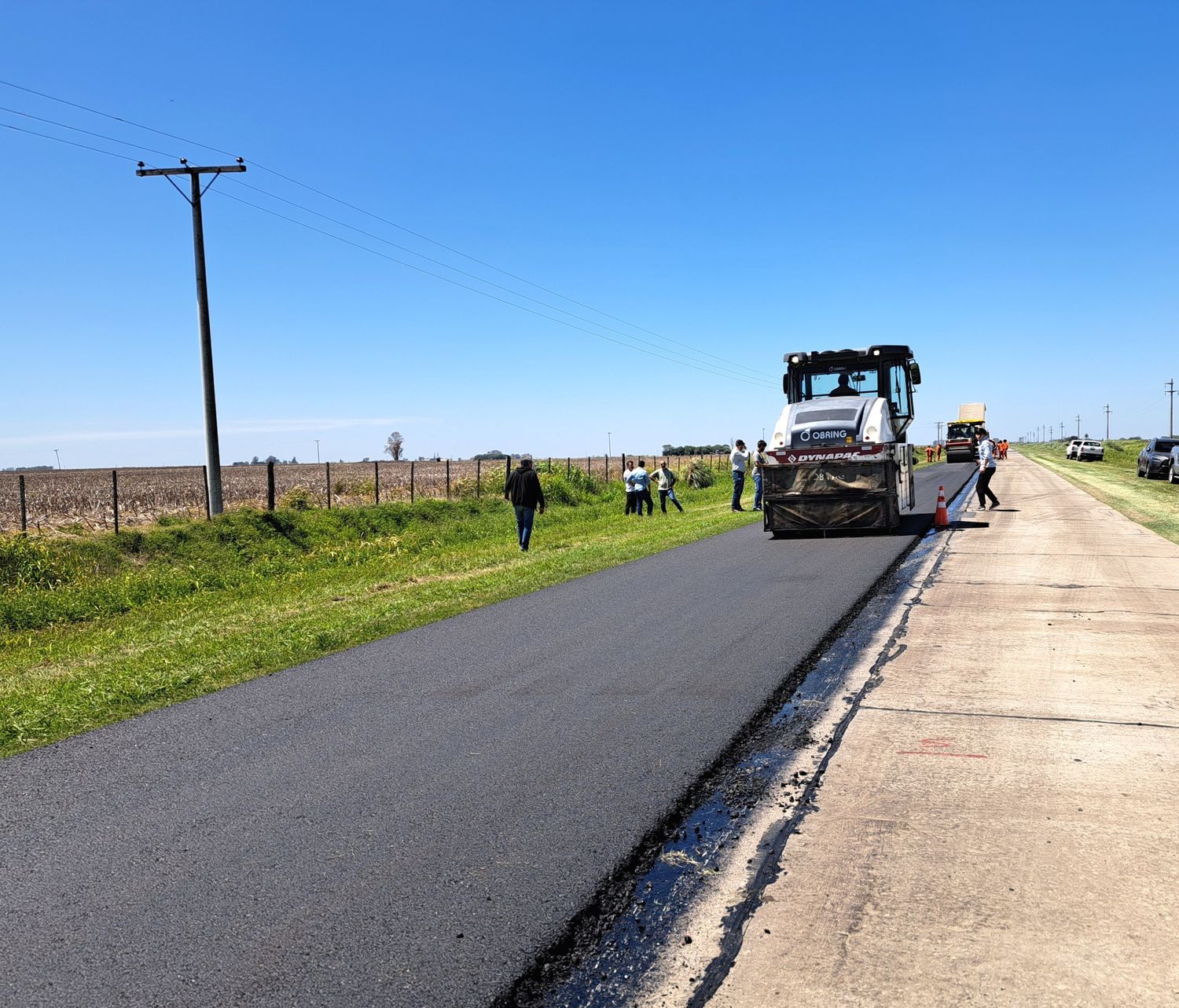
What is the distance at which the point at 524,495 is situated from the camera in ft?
55.9

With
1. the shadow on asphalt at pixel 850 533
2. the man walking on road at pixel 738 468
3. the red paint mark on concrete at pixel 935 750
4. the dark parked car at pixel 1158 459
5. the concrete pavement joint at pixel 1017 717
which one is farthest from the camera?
the dark parked car at pixel 1158 459

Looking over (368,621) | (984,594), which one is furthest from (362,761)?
(984,594)

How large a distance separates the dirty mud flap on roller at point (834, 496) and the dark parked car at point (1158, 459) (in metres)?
26.8

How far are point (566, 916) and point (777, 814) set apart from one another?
4.58 ft

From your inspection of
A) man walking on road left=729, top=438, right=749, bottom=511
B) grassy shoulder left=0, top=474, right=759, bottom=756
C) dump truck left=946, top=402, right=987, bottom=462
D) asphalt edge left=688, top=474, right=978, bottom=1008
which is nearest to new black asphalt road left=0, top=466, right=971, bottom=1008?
asphalt edge left=688, top=474, right=978, bottom=1008

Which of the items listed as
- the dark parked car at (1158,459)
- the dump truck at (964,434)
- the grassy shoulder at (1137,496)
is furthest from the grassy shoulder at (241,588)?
the dump truck at (964,434)

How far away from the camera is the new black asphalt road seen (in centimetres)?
328

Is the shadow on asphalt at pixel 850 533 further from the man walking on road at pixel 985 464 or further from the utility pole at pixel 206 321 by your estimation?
the utility pole at pixel 206 321

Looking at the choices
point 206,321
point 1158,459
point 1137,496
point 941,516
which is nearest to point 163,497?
point 206,321

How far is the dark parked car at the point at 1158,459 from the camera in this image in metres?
38.2

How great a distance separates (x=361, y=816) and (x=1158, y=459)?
41620mm

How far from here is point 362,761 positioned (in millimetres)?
5395

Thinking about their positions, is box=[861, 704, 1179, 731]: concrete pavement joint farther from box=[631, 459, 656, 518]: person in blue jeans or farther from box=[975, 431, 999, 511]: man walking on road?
box=[631, 459, 656, 518]: person in blue jeans

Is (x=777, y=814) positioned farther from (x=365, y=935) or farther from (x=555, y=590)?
(x=555, y=590)
